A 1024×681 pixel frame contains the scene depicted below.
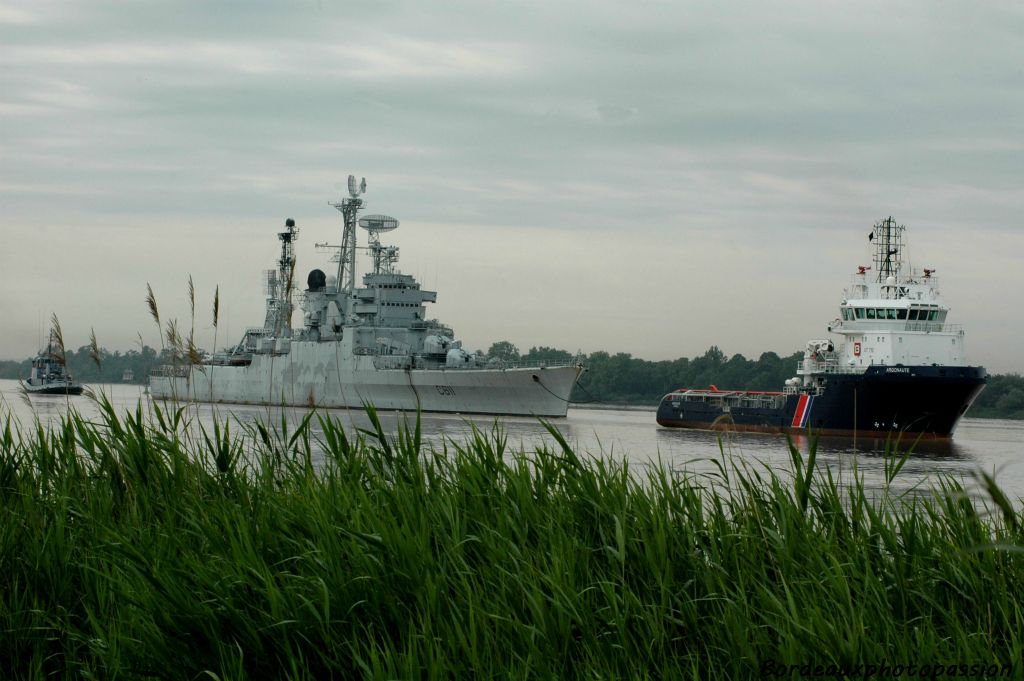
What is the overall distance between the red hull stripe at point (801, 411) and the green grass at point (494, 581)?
1316 inches

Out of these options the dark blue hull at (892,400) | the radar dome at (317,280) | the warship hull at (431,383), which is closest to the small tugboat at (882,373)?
the dark blue hull at (892,400)

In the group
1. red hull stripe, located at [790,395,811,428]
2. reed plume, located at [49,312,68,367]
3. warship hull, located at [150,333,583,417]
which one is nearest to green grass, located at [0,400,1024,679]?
reed plume, located at [49,312,68,367]

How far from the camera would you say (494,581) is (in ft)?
14.9

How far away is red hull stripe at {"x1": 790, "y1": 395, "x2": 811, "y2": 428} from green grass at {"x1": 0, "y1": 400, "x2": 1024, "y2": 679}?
33.4 m

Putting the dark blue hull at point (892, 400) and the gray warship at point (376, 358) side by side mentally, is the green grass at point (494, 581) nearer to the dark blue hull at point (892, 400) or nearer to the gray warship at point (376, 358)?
the dark blue hull at point (892, 400)

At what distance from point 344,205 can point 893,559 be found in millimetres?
61470

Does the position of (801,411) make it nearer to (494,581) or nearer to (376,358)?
(376,358)

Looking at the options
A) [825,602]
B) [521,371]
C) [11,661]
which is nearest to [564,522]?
[825,602]

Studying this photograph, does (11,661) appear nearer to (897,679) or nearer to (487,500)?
(487,500)

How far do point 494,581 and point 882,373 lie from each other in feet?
111

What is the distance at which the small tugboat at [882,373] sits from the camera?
36188mm

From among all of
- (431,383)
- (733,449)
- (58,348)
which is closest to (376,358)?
(431,383)

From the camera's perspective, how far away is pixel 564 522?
5066 mm

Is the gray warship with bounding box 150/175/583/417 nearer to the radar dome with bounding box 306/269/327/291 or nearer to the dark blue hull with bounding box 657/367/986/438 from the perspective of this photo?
the radar dome with bounding box 306/269/327/291
